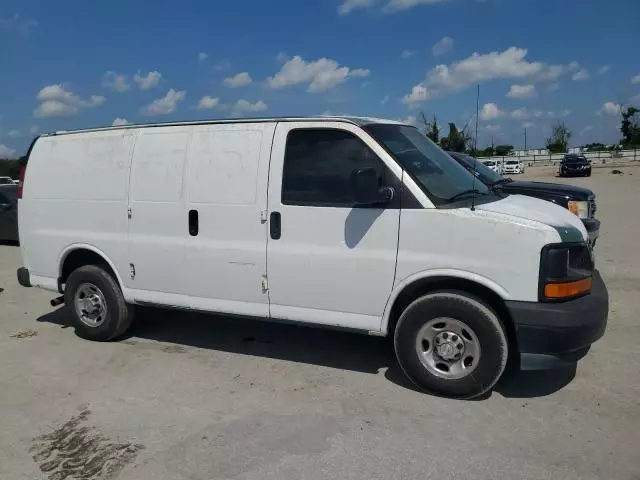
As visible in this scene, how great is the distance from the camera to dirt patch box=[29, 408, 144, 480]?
337 cm

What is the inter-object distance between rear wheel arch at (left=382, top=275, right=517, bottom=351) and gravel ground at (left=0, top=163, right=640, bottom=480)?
59cm

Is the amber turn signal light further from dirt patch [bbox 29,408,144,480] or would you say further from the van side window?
dirt patch [bbox 29,408,144,480]

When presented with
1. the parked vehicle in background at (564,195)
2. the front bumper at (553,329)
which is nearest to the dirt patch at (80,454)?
the front bumper at (553,329)

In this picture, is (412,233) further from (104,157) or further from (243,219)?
(104,157)

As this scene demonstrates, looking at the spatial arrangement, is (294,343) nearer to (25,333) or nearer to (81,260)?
(81,260)

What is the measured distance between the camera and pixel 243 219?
4.78 meters

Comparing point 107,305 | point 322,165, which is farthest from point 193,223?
point 107,305

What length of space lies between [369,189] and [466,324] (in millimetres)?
1234

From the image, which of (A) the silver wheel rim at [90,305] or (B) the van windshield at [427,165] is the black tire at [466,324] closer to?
(B) the van windshield at [427,165]

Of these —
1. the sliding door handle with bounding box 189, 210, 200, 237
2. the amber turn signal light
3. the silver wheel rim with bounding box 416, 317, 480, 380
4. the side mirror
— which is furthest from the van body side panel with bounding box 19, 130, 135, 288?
the amber turn signal light

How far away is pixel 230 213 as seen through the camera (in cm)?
484

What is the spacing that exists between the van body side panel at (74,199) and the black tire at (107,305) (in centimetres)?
24

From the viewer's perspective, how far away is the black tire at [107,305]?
5.64m

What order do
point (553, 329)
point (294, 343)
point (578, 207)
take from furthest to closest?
1. point (578, 207)
2. point (294, 343)
3. point (553, 329)
